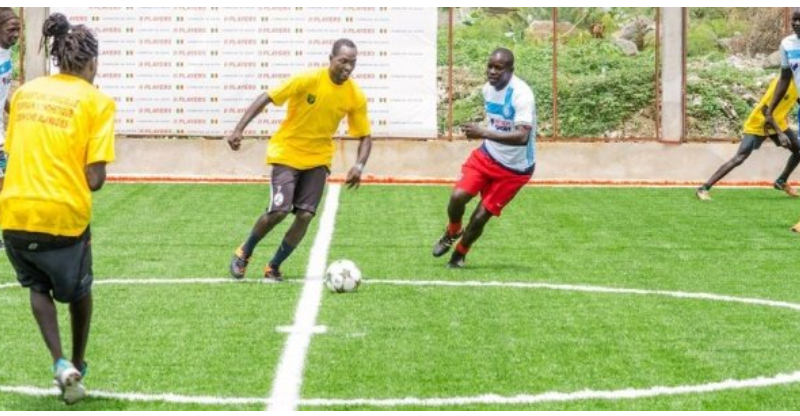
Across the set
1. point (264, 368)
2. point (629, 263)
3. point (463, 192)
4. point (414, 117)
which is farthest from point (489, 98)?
point (414, 117)

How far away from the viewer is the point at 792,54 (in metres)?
17.2

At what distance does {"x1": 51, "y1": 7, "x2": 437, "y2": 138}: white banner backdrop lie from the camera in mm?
25531

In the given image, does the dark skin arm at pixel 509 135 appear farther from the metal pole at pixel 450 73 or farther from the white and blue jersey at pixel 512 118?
the metal pole at pixel 450 73

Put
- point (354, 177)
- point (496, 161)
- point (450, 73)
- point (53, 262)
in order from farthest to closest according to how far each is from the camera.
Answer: point (450, 73), point (496, 161), point (354, 177), point (53, 262)

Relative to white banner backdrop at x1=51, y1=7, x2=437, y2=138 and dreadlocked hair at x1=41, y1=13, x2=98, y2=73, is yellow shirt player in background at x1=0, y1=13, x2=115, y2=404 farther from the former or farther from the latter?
white banner backdrop at x1=51, y1=7, x2=437, y2=138

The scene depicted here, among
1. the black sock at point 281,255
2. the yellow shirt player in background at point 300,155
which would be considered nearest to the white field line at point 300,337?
the black sock at point 281,255

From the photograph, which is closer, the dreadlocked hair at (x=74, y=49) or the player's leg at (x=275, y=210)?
the dreadlocked hair at (x=74, y=49)

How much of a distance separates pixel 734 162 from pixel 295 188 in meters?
9.61

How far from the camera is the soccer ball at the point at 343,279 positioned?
1198 cm

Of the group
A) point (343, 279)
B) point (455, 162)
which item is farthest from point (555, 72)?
point (343, 279)

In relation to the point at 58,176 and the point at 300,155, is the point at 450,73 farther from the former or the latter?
the point at 58,176

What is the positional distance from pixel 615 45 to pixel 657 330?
15941 millimetres

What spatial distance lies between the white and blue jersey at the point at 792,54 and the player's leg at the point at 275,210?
247 inches
